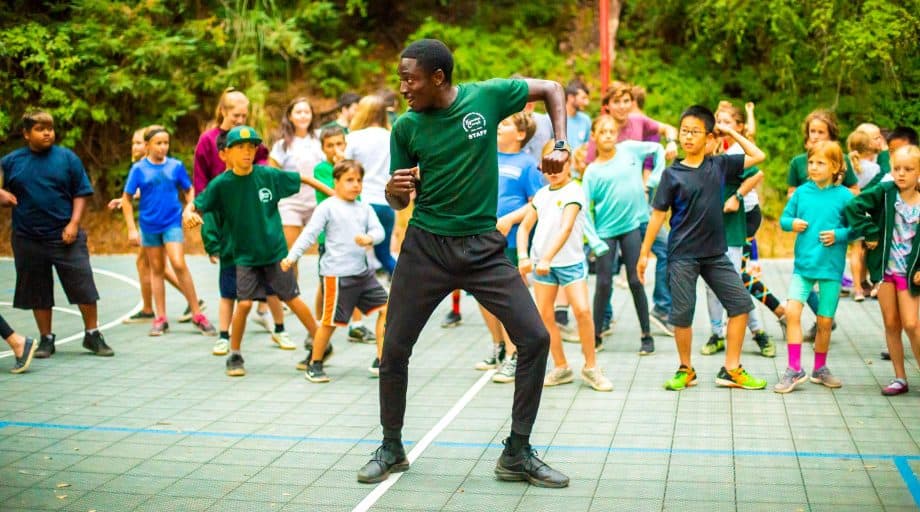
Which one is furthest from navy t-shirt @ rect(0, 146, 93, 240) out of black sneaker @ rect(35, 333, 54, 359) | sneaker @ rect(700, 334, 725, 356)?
sneaker @ rect(700, 334, 725, 356)

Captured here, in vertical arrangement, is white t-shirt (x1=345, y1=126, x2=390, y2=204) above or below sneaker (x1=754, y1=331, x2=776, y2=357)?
above

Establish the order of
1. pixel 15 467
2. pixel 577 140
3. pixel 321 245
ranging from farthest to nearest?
1. pixel 577 140
2. pixel 321 245
3. pixel 15 467

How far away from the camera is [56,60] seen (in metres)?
16.9

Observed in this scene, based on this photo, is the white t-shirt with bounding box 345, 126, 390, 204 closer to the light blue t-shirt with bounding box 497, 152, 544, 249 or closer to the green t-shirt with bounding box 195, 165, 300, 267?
the green t-shirt with bounding box 195, 165, 300, 267

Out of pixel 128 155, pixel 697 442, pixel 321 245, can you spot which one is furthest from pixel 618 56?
pixel 697 442

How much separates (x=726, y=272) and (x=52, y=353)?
576cm

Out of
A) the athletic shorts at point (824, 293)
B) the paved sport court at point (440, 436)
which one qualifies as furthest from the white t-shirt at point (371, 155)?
the athletic shorts at point (824, 293)

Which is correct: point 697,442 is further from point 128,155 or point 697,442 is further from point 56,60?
point 128,155

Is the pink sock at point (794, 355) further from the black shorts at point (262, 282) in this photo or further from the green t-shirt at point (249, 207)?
the green t-shirt at point (249, 207)

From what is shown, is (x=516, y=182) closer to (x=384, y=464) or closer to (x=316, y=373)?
(x=316, y=373)

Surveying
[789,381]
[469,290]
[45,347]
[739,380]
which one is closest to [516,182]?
[739,380]

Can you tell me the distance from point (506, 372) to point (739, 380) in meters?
1.69

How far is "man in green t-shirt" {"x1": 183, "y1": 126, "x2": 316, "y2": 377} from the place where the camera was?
8438 mm

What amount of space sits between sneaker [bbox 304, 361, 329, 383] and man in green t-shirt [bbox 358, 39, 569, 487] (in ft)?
8.45
